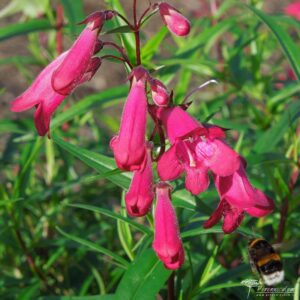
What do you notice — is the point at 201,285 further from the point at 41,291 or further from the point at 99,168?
the point at 41,291

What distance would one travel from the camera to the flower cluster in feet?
5.73

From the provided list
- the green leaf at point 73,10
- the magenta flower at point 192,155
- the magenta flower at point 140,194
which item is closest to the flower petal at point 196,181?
the magenta flower at point 192,155

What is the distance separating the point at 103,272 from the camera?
304 cm

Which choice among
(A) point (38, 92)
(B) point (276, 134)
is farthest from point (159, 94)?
(B) point (276, 134)

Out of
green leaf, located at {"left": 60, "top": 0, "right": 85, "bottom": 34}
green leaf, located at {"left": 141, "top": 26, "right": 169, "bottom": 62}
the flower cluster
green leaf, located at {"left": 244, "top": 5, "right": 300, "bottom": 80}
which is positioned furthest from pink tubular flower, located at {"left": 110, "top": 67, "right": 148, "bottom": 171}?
green leaf, located at {"left": 60, "top": 0, "right": 85, "bottom": 34}

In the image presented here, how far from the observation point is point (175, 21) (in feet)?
6.29

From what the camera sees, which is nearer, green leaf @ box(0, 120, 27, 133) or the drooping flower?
the drooping flower

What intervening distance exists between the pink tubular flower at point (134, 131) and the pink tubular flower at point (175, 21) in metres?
0.17

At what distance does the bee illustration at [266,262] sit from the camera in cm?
199

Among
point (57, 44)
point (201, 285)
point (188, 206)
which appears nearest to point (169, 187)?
point (188, 206)

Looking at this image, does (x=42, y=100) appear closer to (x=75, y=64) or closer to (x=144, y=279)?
(x=75, y=64)

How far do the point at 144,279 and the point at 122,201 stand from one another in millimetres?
432

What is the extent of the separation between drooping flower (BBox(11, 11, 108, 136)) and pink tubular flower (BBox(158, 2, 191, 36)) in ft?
0.68

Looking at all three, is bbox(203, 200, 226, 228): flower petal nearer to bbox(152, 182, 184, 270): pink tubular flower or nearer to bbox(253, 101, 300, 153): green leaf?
bbox(152, 182, 184, 270): pink tubular flower
